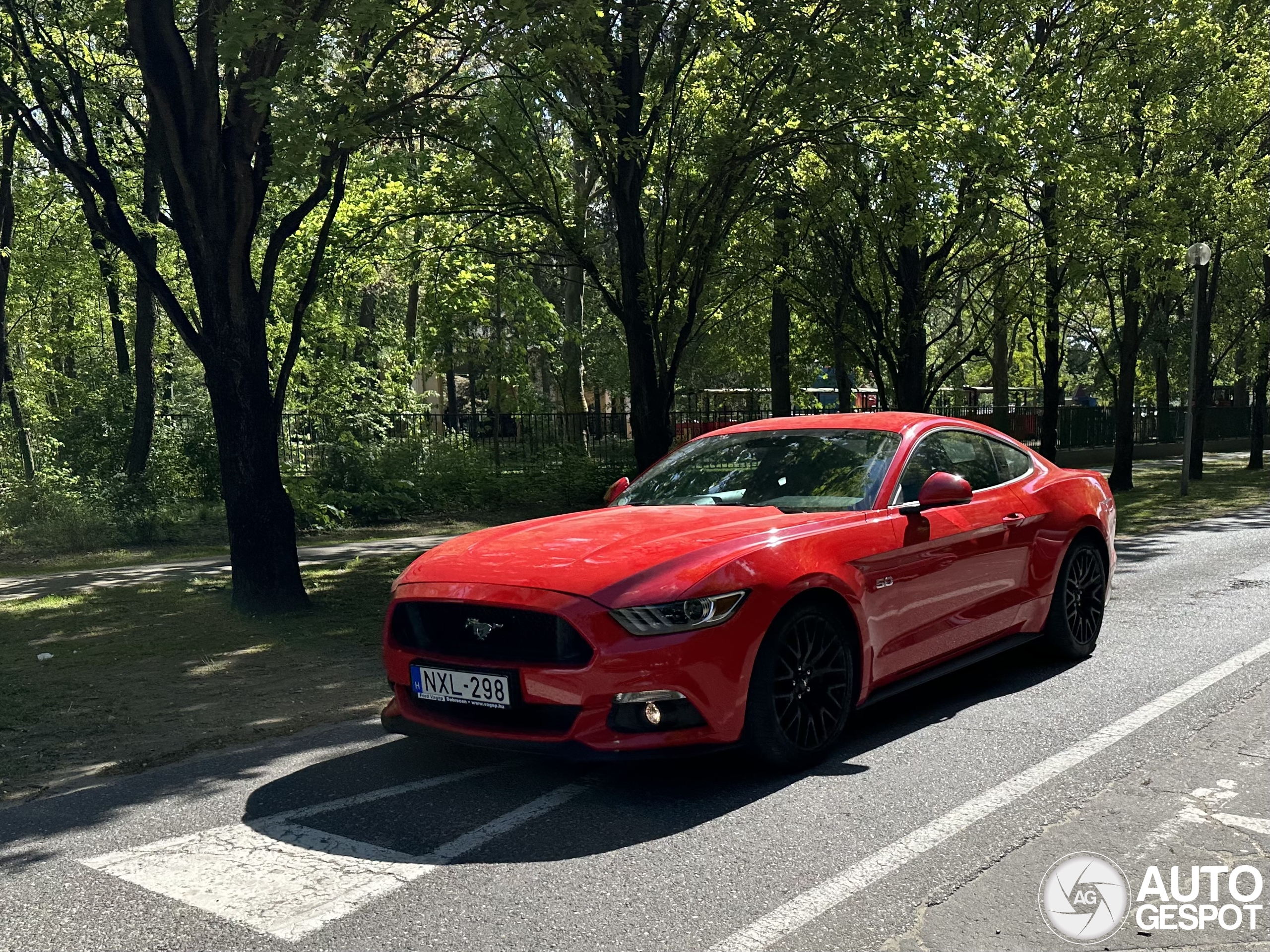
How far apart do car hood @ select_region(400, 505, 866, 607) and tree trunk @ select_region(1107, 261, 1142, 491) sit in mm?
17950

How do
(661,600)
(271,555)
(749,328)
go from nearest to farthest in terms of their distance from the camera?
(661,600), (271,555), (749,328)

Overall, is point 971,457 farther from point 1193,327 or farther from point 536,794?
point 1193,327

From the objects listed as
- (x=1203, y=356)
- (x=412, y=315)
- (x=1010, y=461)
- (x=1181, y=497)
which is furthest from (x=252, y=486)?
(x=412, y=315)

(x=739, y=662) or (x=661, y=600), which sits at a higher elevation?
(x=661, y=600)

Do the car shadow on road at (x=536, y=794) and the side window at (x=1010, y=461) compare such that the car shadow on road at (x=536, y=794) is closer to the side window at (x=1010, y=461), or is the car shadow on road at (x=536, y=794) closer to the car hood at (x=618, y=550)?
the car hood at (x=618, y=550)

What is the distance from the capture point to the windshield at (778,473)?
19.3 ft

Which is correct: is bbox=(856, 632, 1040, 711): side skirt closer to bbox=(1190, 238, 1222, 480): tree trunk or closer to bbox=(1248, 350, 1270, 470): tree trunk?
bbox=(1190, 238, 1222, 480): tree trunk

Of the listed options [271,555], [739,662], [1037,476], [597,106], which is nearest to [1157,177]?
[597,106]

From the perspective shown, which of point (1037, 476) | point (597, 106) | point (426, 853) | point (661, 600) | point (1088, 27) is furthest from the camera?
point (1088, 27)

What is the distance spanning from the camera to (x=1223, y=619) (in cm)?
859

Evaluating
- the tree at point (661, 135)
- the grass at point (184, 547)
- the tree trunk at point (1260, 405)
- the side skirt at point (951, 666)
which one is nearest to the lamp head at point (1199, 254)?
the tree at point (661, 135)

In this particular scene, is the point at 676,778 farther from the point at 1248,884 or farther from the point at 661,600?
the point at 1248,884

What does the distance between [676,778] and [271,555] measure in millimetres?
5924

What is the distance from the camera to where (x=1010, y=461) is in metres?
7.08
